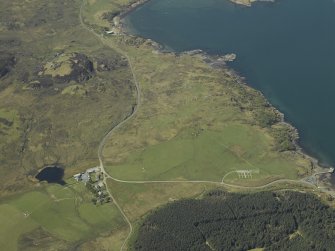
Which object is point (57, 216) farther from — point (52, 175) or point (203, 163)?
point (203, 163)

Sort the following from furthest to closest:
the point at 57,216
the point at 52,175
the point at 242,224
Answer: the point at 52,175 < the point at 57,216 < the point at 242,224

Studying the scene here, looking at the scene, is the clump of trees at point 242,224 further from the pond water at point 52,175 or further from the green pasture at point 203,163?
the pond water at point 52,175

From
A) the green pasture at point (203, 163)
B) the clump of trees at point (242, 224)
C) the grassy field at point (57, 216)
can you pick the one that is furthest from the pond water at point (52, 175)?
the clump of trees at point (242, 224)

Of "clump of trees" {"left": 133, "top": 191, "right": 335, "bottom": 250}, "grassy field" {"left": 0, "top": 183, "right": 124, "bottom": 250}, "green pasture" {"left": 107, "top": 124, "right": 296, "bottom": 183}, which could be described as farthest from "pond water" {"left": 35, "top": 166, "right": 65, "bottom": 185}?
"clump of trees" {"left": 133, "top": 191, "right": 335, "bottom": 250}

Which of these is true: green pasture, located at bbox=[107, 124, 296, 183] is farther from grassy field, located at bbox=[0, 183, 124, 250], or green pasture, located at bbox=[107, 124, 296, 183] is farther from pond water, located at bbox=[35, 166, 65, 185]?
grassy field, located at bbox=[0, 183, 124, 250]

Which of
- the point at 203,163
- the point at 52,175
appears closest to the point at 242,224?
the point at 203,163

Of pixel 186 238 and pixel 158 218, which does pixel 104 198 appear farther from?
pixel 186 238
